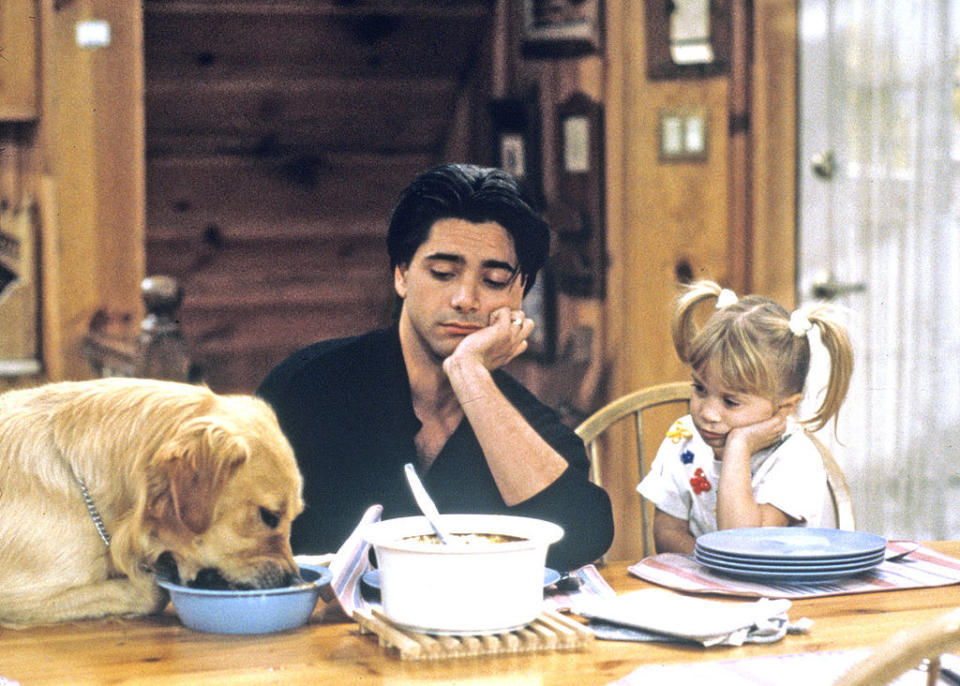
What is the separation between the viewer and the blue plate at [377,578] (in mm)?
1553

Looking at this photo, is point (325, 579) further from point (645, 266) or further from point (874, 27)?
point (874, 27)

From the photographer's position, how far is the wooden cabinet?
405 centimetres

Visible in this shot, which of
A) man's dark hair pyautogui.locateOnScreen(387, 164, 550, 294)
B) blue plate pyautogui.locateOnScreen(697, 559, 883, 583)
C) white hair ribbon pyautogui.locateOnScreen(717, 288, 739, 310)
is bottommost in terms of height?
blue plate pyautogui.locateOnScreen(697, 559, 883, 583)

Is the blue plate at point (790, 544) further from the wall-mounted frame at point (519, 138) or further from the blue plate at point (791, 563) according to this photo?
the wall-mounted frame at point (519, 138)

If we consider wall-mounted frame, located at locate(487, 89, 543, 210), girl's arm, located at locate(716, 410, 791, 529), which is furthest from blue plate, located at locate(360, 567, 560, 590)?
wall-mounted frame, located at locate(487, 89, 543, 210)

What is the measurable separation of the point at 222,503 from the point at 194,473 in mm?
61

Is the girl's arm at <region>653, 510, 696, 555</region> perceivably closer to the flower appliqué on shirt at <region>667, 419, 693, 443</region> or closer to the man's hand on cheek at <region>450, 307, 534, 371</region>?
the flower appliqué on shirt at <region>667, 419, 693, 443</region>

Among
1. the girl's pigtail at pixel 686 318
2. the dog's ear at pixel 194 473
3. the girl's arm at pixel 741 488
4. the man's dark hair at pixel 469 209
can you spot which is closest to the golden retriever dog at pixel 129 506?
the dog's ear at pixel 194 473

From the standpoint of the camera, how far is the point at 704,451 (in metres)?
2.21

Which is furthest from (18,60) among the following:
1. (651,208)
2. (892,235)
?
(892,235)

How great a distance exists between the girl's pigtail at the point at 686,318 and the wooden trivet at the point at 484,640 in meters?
0.82

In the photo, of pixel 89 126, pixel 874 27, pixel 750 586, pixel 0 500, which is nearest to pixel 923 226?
pixel 874 27

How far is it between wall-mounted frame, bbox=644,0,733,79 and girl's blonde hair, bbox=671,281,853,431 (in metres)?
2.03

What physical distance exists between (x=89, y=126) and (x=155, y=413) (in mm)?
2846
